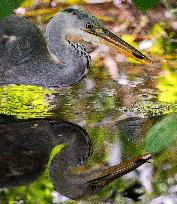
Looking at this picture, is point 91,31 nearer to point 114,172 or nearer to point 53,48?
point 53,48

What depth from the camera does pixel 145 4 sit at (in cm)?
90

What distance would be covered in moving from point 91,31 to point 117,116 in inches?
5.3

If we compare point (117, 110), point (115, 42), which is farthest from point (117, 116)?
point (115, 42)

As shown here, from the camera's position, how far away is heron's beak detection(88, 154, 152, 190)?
0.91m

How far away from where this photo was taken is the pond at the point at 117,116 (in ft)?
2.91

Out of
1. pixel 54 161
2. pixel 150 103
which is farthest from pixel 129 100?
pixel 54 161

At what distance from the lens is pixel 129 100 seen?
0.90 m

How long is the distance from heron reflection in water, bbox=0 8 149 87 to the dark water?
0.05 ft

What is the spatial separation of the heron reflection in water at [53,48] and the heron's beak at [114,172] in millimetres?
149

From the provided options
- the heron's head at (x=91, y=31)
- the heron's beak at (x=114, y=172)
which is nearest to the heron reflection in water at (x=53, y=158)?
the heron's beak at (x=114, y=172)

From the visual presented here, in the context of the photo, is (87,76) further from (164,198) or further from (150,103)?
(164,198)

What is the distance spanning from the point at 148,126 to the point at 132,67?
3.8 inches

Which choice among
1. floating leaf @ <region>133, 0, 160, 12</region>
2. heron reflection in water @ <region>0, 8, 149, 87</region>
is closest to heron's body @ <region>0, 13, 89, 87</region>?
heron reflection in water @ <region>0, 8, 149, 87</region>

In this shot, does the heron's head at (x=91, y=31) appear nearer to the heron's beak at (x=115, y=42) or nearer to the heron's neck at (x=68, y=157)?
the heron's beak at (x=115, y=42)
